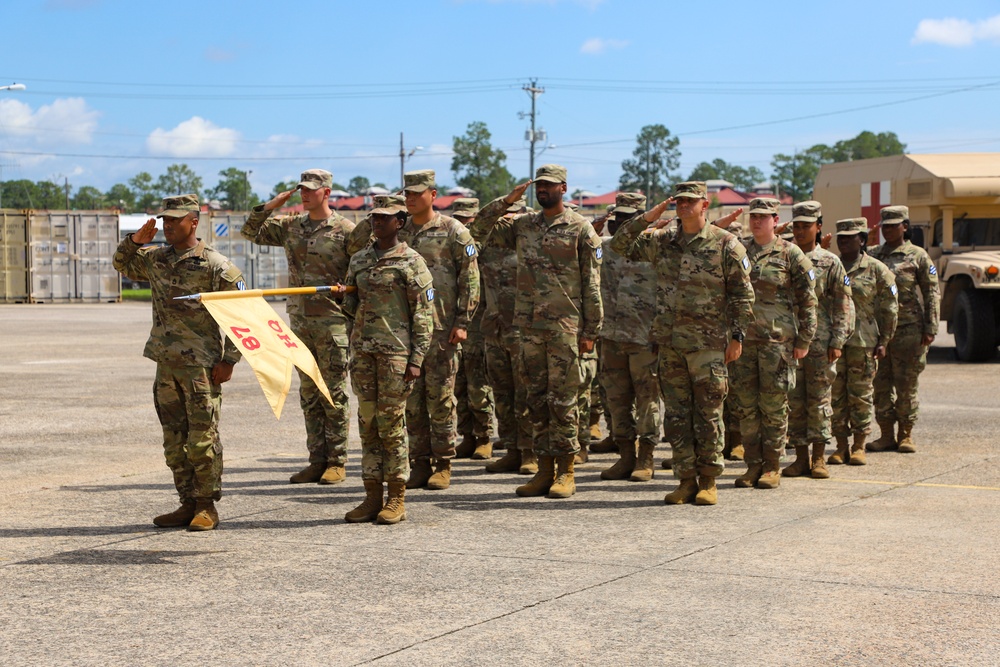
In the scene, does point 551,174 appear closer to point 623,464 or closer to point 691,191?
point 691,191

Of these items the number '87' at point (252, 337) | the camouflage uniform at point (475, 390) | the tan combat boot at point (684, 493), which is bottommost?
the tan combat boot at point (684, 493)

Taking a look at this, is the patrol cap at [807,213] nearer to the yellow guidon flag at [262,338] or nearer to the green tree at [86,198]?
the yellow guidon flag at [262,338]

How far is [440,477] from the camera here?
9391 millimetres

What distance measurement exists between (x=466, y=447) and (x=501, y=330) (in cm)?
118

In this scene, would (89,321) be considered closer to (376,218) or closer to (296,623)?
(376,218)

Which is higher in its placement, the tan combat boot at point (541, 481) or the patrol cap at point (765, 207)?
the patrol cap at point (765, 207)

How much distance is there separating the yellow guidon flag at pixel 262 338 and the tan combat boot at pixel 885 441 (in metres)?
5.87

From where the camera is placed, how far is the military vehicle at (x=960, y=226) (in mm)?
19500

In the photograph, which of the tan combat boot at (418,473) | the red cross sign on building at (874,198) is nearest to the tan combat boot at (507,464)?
the tan combat boot at (418,473)

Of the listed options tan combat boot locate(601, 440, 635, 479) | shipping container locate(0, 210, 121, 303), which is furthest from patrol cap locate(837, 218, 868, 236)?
shipping container locate(0, 210, 121, 303)

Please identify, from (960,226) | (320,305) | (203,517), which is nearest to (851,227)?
(320,305)

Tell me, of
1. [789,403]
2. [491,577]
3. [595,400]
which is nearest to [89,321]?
[595,400]

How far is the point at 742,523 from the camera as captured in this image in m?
7.97

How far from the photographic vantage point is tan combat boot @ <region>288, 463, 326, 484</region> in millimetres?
9648
